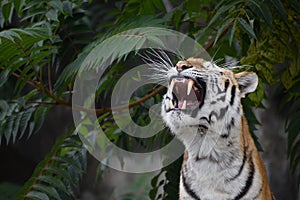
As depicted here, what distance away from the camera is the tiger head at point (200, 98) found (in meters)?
1.64

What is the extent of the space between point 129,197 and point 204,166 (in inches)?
104

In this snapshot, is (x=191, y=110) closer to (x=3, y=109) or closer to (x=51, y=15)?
(x=51, y=15)

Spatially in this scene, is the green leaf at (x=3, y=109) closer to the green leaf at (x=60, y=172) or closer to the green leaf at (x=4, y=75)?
the green leaf at (x=4, y=75)

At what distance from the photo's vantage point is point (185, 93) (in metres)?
1.64

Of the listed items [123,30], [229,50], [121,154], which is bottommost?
[121,154]

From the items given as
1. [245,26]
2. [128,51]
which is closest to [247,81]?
[245,26]

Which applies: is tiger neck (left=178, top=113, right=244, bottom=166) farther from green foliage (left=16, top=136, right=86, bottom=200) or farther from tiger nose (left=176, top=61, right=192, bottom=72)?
green foliage (left=16, top=136, right=86, bottom=200)

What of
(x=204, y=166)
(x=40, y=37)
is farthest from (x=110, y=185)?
(x=204, y=166)

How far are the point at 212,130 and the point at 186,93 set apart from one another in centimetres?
19

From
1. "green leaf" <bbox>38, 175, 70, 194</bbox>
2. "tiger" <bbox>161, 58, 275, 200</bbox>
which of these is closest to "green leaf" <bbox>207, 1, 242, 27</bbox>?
"tiger" <bbox>161, 58, 275, 200</bbox>

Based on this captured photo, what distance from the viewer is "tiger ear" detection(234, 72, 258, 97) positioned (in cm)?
181

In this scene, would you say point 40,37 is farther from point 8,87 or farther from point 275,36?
point 8,87

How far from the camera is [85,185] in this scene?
680cm

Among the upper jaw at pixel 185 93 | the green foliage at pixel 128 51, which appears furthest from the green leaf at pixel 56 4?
the upper jaw at pixel 185 93
